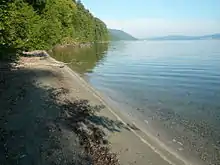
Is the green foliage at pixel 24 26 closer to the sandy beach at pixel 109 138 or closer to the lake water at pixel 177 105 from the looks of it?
the lake water at pixel 177 105

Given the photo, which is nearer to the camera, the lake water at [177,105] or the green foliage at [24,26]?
the lake water at [177,105]

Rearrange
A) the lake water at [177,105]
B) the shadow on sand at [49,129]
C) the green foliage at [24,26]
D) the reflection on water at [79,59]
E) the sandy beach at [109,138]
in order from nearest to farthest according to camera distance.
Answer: the shadow on sand at [49,129] < the sandy beach at [109,138] < the lake water at [177,105] < the green foliage at [24,26] < the reflection on water at [79,59]

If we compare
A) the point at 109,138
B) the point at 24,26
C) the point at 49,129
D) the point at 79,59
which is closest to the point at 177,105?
the point at 109,138

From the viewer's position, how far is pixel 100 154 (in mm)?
11852

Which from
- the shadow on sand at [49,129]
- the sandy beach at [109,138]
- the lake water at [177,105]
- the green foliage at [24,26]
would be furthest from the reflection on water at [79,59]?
the sandy beach at [109,138]

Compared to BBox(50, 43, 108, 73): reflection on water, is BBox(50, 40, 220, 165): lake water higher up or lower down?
higher up

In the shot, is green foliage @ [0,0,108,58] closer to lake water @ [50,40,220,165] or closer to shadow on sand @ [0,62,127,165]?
lake water @ [50,40,220,165]

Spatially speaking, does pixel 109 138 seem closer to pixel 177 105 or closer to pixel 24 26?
pixel 177 105

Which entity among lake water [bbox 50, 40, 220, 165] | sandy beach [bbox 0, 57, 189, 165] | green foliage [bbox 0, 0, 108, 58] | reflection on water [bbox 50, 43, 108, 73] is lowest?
reflection on water [bbox 50, 43, 108, 73]

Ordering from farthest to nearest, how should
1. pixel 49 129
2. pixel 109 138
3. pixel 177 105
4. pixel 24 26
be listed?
pixel 24 26
pixel 177 105
pixel 109 138
pixel 49 129

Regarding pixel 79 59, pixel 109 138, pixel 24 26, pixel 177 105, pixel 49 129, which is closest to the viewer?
pixel 49 129

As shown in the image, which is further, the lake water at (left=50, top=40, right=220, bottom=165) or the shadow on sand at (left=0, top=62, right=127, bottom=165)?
the lake water at (left=50, top=40, right=220, bottom=165)

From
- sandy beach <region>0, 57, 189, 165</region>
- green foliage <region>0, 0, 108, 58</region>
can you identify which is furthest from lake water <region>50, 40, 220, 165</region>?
green foliage <region>0, 0, 108, 58</region>

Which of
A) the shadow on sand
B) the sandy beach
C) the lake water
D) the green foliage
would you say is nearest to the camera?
the shadow on sand
